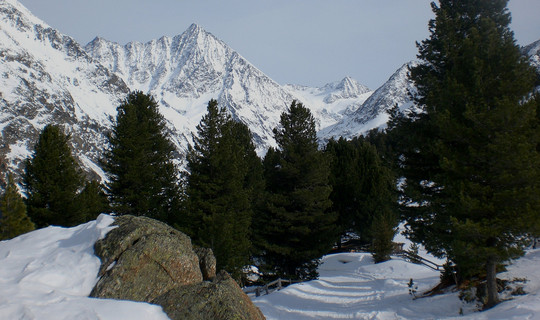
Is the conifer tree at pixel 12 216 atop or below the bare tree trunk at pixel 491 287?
atop

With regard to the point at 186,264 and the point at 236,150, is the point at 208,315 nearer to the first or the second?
the point at 186,264

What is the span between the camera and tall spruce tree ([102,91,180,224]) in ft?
69.2

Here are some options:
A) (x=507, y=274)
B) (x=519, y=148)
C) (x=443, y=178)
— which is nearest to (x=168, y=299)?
(x=443, y=178)

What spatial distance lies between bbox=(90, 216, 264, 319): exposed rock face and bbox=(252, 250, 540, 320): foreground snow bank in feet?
16.6

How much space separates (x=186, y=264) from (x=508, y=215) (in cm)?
807

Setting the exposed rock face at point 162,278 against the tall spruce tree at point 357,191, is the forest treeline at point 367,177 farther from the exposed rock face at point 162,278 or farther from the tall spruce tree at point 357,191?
the exposed rock face at point 162,278

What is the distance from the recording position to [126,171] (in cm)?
2159

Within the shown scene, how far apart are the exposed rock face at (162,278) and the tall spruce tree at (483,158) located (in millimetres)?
5732

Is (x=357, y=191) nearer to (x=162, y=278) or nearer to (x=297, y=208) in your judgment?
(x=297, y=208)

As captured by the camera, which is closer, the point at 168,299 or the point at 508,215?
the point at 168,299

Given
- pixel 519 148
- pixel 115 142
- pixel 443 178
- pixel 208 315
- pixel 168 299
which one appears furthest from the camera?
pixel 115 142

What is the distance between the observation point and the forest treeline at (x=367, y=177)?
9195mm

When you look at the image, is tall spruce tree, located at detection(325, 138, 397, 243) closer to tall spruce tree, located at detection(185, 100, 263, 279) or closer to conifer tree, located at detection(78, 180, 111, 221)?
tall spruce tree, located at detection(185, 100, 263, 279)

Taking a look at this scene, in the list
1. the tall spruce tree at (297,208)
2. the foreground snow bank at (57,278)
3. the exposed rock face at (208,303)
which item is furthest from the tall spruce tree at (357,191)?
the foreground snow bank at (57,278)
